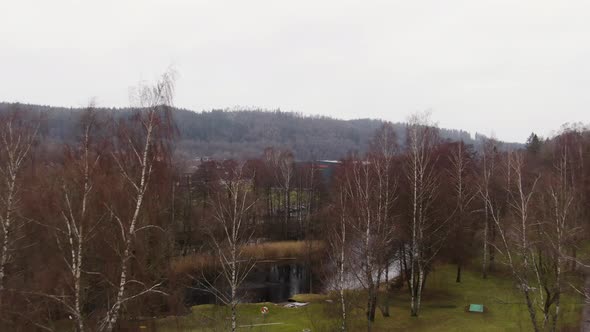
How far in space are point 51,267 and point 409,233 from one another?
66.7 ft

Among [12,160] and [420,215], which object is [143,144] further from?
[420,215]

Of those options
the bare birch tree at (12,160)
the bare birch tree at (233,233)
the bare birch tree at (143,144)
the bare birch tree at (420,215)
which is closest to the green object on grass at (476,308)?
the bare birch tree at (420,215)

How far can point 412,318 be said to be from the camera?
Result: 2600 cm

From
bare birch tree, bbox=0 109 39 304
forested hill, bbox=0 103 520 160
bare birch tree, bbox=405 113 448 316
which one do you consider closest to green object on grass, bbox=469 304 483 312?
bare birch tree, bbox=405 113 448 316

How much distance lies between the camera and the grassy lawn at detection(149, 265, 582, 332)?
23.3 metres

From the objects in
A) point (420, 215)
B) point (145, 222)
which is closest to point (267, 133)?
point (420, 215)

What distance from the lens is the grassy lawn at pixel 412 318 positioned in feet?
76.5

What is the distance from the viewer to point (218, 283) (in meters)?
39.4

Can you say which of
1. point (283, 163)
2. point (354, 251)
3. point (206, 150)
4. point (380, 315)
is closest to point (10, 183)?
point (354, 251)

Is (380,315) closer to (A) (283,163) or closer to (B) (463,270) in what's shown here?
(B) (463,270)

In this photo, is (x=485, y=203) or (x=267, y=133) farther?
(x=267, y=133)

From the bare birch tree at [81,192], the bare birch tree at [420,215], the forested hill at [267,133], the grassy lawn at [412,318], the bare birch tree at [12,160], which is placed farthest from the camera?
the forested hill at [267,133]

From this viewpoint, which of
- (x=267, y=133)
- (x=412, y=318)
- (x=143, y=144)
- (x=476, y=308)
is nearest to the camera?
(x=143, y=144)

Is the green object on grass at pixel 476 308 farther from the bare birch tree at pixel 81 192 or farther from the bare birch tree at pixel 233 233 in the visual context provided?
the bare birch tree at pixel 81 192
